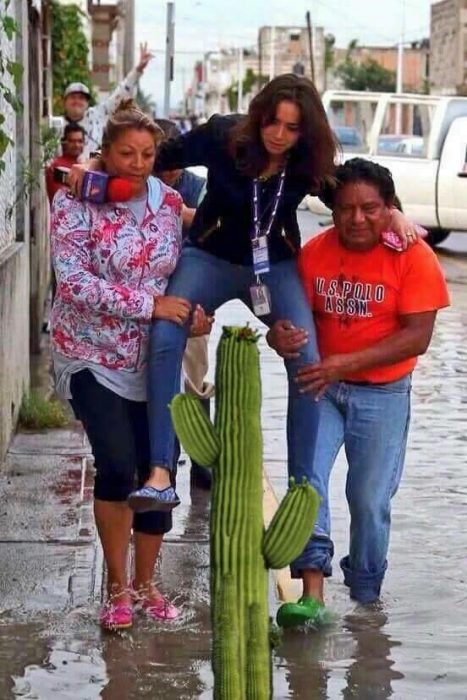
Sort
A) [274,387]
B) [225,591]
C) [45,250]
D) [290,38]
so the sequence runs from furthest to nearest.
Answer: [290,38]
[45,250]
[274,387]
[225,591]

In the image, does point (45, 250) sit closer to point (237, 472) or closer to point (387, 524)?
point (387, 524)

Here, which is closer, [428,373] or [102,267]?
[102,267]

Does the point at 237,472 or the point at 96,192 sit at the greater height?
the point at 96,192

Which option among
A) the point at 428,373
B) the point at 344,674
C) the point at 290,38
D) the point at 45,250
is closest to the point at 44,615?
the point at 344,674

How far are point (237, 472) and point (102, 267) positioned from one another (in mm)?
1371

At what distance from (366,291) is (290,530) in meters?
1.54

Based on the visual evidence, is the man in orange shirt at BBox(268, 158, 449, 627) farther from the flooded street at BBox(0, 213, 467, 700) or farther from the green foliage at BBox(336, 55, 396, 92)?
the green foliage at BBox(336, 55, 396, 92)

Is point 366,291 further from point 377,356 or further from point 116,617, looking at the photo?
point 116,617

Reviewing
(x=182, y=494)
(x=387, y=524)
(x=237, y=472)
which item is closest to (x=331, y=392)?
(x=387, y=524)

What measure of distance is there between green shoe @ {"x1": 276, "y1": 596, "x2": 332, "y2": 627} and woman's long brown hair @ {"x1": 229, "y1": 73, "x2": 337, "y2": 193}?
1.49 m

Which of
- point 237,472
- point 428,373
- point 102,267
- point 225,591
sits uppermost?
Result: point 102,267

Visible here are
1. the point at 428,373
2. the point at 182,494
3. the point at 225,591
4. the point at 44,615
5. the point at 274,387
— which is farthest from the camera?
the point at 428,373

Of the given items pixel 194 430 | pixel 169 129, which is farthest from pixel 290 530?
pixel 169 129

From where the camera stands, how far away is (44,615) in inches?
220
